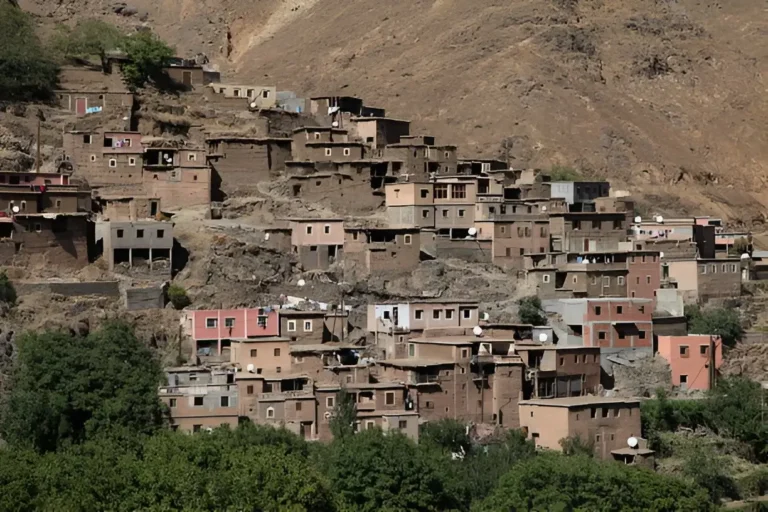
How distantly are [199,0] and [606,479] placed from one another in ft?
173

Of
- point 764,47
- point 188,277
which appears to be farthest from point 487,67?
point 188,277

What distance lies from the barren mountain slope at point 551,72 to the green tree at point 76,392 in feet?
83.3

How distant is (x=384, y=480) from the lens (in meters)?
Answer: 38.3

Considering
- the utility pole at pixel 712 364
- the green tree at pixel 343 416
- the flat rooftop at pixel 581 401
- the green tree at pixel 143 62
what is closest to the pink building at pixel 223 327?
the green tree at pixel 343 416

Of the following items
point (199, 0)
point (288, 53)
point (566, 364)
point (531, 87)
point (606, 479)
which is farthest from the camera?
point (199, 0)

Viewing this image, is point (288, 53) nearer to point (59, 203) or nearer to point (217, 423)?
point (59, 203)

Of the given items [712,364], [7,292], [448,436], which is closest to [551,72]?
[712,364]

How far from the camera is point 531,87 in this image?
69.7 m

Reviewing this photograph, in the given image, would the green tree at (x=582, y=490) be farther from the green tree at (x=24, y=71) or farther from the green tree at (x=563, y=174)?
the green tree at (x=24, y=71)

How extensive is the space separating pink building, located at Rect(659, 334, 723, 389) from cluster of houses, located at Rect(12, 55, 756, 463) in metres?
0.05

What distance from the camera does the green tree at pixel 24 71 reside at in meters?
54.0

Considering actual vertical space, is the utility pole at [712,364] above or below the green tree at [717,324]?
below

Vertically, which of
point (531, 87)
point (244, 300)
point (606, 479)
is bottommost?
point (606, 479)

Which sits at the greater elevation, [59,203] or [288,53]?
[288,53]
